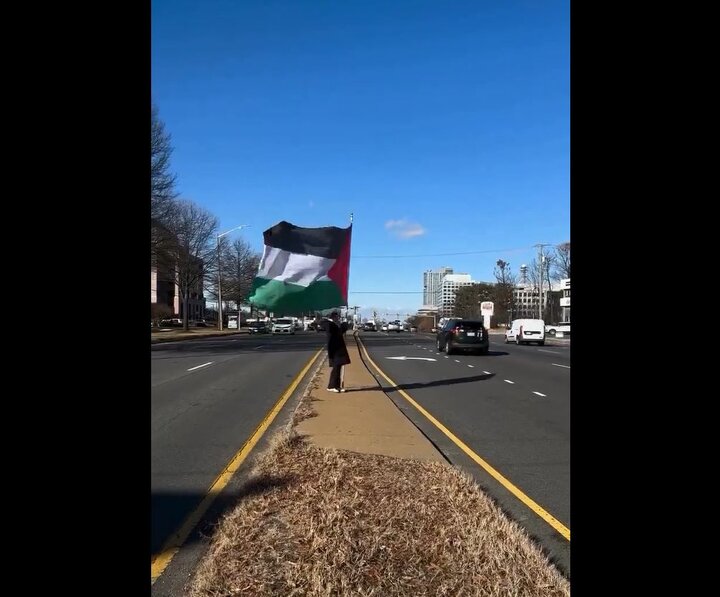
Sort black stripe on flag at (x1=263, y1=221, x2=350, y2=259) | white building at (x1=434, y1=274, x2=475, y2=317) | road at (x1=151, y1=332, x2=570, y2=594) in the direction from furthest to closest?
white building at (x1=434, y1=274, x2=475, y2=317) → black stripe on flag at (x1=263, y1=221, x2=350, y2=259) → road at (x1=151, y1=332, x2=570, y2=594)

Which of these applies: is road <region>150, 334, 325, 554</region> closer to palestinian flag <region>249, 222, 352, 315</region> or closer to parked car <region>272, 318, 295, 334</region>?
palestinian flag <region>249, 222, 352, 315</region>

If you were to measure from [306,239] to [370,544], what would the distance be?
141 inches

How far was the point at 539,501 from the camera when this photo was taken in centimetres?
534

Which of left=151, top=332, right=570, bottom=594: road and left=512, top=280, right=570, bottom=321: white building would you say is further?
left=512, top=280, right=570, bottom=321: white building

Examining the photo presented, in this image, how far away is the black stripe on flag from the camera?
6.16 meters

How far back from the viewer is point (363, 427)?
8211 mm

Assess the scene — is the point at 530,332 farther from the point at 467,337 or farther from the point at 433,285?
the point at 433,285

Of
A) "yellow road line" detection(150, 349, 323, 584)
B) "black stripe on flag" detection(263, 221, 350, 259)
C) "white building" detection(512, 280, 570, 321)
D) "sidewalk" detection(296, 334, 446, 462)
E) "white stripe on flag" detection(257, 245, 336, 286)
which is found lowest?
"yellow road line" detection(150, 349, 323, 584)

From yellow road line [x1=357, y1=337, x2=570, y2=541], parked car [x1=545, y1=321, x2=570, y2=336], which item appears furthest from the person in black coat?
parked car [x1=545, y1=321, x2=570, y2=336]

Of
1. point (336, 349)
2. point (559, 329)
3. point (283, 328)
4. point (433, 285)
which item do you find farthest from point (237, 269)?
point (433, 285)

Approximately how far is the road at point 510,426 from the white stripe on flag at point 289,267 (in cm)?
260

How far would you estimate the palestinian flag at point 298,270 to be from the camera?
18.9 ft
